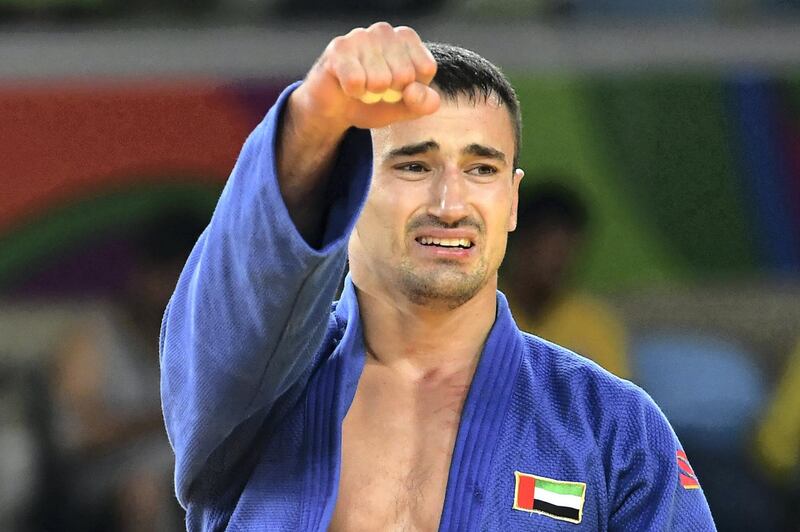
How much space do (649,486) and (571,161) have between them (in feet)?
10.8

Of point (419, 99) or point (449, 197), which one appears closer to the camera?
point (419, 99)

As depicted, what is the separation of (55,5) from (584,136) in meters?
2.13

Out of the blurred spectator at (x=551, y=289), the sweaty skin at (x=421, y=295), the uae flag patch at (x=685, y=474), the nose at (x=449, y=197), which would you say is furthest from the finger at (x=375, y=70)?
the blurred spectator at (x=551, y=289)

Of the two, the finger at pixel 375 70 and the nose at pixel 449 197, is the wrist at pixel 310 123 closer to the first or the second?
the finger at pixel 375 70

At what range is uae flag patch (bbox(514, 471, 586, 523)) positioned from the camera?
2.37 m

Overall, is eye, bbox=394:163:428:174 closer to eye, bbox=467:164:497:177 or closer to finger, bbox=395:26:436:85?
eye, bbox=467:164:497:177

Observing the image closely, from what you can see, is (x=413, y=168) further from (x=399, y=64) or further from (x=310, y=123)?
(x=399, y=64)

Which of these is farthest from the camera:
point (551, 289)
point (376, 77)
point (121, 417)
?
point (551, 289)

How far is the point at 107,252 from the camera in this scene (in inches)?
217

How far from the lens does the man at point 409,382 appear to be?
2.21m

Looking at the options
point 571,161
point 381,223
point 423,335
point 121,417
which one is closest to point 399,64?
point 381,223

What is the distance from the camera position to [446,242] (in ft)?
7.86

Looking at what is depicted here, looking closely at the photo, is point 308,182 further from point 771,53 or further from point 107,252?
point 771,53

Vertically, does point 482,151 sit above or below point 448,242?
above
